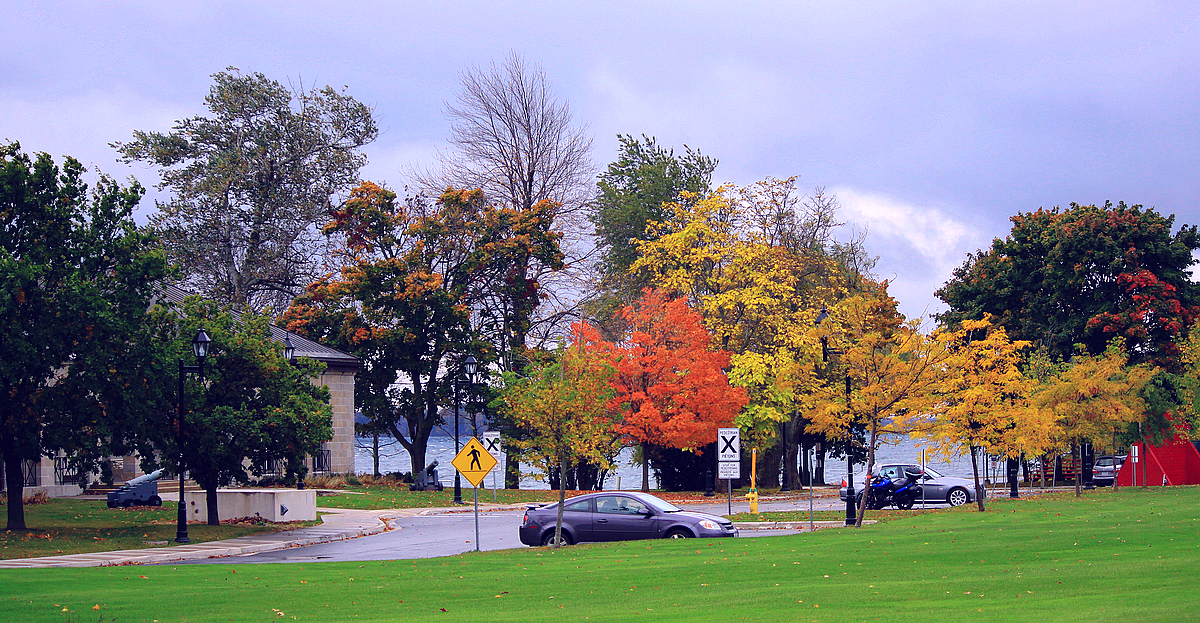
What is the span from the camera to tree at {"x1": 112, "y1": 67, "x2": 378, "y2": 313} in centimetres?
5666

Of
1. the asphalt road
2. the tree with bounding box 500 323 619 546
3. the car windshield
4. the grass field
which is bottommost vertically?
the asphalt road

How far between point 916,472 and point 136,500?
27456 millimetres

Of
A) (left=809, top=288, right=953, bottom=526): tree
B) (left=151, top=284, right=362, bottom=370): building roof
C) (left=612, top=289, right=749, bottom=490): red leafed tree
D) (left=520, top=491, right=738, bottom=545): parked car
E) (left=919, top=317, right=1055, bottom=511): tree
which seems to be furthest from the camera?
(left=151, top=284, right=362, bottom=370): building roof

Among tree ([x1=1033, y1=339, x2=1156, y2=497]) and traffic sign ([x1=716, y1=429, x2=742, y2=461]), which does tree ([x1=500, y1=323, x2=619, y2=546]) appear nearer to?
traffic sign ([x1=716, y1=429, x2=742, y2=461])

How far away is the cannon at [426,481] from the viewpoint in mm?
50941

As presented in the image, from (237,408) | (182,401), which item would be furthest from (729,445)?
(182,401)

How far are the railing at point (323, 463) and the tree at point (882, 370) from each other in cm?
2829

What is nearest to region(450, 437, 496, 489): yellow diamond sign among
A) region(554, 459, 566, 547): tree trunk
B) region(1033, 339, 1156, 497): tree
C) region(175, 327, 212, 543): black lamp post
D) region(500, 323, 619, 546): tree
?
region(500, 323, 619, 546): tree

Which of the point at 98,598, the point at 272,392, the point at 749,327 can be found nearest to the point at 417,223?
the point at 749,327

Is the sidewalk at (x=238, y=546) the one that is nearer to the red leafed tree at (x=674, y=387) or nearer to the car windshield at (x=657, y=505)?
the car windshield at (x=657, y=505)

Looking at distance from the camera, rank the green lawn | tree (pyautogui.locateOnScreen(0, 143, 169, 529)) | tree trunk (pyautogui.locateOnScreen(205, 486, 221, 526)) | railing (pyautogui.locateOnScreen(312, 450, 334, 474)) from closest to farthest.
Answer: the green lawn
tree (pyautogui.locateOnScreen(0, 143, 169, 529))
tree trunk (pyautogui.locateOnScreen(205, 486, 221, 526))
railing (pyautogui.locateOnScreen(312, 450, 334, 474))

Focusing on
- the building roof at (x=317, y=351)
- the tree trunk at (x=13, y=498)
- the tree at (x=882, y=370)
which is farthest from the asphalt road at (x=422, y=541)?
the building roof at (x=317, y=351)

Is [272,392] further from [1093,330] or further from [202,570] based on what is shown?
[1093,330]

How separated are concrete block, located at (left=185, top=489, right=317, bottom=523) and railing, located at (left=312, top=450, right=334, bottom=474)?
16.6 m
